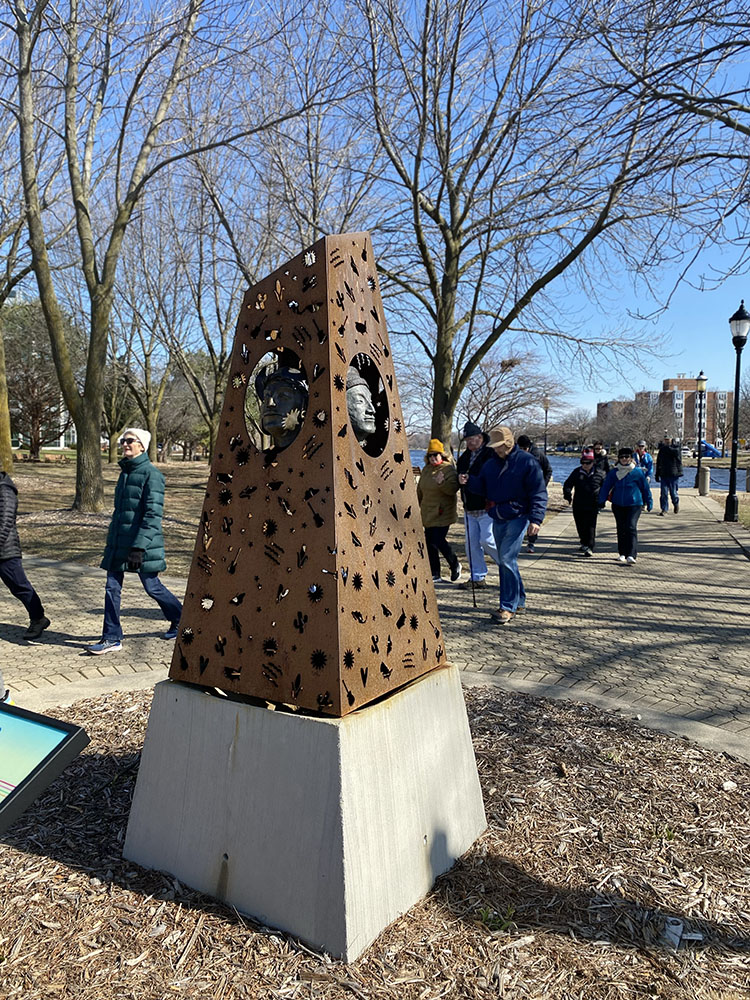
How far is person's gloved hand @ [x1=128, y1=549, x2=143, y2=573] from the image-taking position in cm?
578

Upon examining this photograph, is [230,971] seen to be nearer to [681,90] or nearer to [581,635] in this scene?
[581,635]

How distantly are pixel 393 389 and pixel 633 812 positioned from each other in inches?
88.6

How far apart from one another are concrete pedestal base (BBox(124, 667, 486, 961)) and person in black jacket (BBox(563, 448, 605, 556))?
29.4 feet

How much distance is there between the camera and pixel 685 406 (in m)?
115

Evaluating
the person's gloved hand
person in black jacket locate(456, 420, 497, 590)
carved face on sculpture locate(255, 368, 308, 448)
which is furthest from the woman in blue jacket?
carved face on sculpture locate(255, 368, 308, 448)

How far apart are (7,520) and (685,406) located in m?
122

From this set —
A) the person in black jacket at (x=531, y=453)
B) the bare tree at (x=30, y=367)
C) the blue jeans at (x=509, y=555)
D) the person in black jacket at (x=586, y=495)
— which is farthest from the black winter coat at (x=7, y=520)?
the bare tree at (x=30, y=367)

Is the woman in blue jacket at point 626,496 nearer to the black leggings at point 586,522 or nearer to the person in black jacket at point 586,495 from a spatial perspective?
the person in black jacket at point 586,495

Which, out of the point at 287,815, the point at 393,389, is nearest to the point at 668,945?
the point at 287,815

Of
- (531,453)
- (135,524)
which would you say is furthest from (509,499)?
(135,524)

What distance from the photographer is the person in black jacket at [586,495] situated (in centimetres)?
1150

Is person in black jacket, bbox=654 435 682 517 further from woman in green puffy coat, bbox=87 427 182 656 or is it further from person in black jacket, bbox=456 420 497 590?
woman in green puffy coat, bbox=87 427 182 656

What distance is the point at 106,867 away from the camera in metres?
2.90

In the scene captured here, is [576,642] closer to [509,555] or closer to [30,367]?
[509,555]
